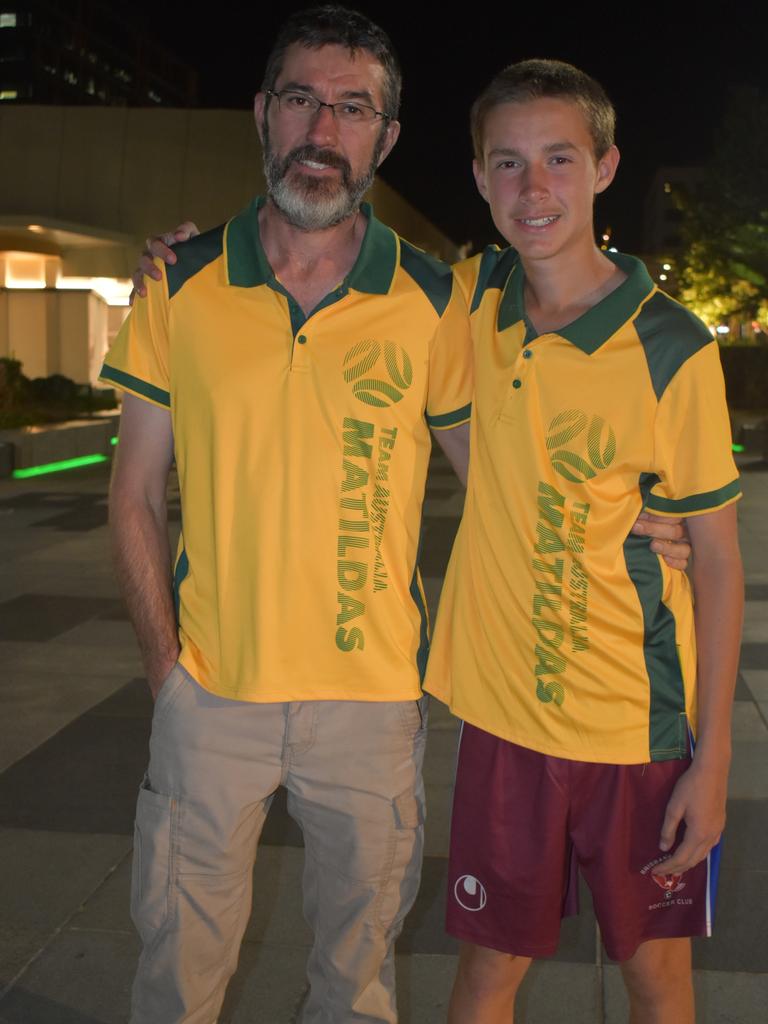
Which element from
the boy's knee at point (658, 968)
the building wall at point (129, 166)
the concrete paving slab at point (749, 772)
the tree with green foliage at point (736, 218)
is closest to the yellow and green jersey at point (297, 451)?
the boy's knee at point (658, 968)

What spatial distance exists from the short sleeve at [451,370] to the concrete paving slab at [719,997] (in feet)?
5.70

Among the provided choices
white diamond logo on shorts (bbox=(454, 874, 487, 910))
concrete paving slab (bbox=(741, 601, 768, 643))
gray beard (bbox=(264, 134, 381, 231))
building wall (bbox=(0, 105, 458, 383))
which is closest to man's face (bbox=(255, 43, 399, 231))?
gray beard (bbox=(264, 134, 381, 231))

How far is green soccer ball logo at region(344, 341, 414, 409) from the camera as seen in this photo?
2406mm

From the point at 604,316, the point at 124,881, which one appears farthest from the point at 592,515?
the point at 124,881

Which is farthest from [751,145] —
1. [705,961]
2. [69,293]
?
[705,961]

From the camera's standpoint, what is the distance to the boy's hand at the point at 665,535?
232cm

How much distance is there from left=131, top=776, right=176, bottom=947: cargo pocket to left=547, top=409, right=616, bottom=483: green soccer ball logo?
3.46 feet

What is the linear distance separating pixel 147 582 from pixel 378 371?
669mm

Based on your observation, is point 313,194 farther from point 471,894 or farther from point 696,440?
point 471,894

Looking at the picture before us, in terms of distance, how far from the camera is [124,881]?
3.87 metres

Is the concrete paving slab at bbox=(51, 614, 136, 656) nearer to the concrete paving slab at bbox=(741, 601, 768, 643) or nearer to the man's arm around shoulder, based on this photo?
the concrete paving slab at bbox=(741, 601, 768, 643)

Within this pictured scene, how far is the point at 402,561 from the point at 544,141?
0.91m

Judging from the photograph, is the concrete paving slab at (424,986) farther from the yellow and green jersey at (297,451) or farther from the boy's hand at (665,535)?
the boy's hand at (665,535)

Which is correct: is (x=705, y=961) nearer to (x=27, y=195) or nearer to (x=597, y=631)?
(x=597, y=631)
